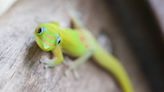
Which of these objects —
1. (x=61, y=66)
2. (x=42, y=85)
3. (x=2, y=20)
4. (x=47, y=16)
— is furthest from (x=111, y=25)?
(x=42, y=85)

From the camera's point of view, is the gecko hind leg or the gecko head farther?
the gecko hind leg

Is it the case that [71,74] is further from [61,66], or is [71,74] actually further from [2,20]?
[2,20]

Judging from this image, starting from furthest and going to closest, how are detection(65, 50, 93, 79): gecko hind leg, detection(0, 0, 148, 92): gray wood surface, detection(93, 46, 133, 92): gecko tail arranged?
1. detection(93, 46, 133, 92): gecko tail
2. detection(65, 50, 93, 79): gecko hind leg
3. detection(0, 0, 148, 92): gray wood surface

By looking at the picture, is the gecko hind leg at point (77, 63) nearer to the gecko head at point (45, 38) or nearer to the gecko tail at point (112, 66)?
the gecko tail at point (112, 66)

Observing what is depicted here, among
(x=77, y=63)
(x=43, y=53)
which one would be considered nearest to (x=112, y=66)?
(x=77, y=63)

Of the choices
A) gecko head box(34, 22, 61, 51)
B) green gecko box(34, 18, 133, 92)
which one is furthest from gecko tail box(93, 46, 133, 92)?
gecko head box(34, 22, 61, 51)

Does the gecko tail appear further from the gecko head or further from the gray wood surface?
the gecko head

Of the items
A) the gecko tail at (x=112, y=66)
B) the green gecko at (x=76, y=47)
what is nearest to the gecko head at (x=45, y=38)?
the green gecko at (x=76, y=47)
